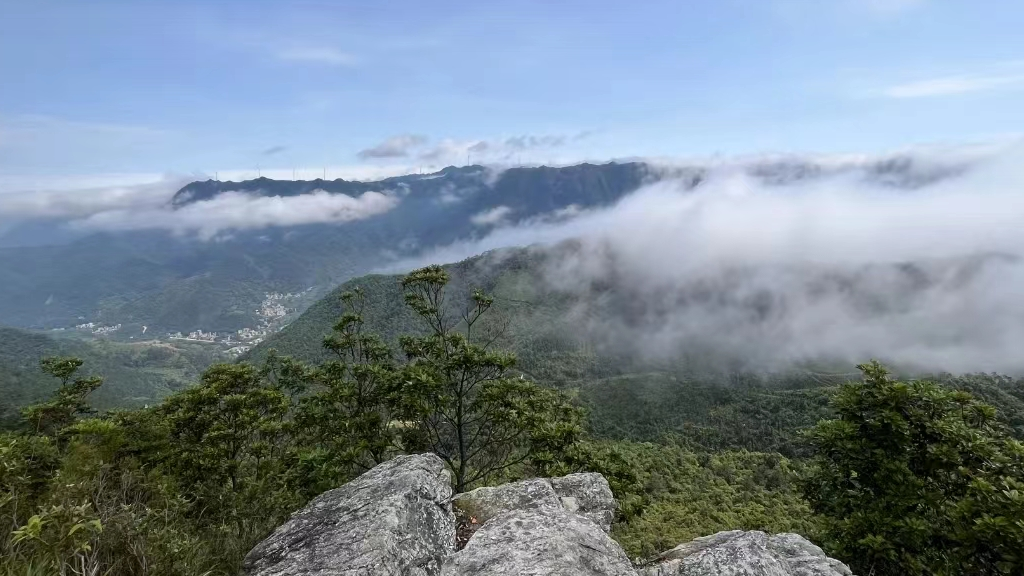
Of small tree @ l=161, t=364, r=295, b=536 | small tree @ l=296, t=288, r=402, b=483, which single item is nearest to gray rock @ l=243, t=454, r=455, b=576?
small tree @ l=296, t=288, r=402, b=483

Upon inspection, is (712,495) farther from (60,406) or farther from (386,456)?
(60,406)

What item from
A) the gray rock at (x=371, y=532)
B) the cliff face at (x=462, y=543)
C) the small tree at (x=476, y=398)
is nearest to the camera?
the cliff face at (x=462, y=543)

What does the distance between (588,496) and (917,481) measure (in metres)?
8.04

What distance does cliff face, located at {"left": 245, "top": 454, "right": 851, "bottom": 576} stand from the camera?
941 cm

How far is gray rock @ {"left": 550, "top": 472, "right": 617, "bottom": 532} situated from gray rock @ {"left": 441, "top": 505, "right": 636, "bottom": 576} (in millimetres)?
1998

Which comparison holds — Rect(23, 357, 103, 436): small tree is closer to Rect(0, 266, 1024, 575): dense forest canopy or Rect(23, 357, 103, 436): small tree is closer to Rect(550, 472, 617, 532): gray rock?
Rect(0, 266, 1024, 575): dense forest canopy

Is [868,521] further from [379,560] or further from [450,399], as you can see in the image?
[450,399]

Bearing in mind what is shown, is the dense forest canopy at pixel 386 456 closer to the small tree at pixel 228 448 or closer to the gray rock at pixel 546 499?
the small tree at pixel 228 448

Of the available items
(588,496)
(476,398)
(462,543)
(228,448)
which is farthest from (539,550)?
(228,448)

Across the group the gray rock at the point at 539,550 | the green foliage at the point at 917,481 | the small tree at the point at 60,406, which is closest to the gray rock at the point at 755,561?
the green foliage at the point at 917,481

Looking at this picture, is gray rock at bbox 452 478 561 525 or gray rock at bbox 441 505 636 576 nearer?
gray rock at bbox 441 505 636 576

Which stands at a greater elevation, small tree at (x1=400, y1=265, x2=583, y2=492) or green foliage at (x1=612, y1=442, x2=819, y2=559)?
small tree at (x1=400, y1=265, x2=583, y2=492)

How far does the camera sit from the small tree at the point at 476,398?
17391 mm

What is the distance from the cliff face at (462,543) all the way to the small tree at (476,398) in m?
4.49
